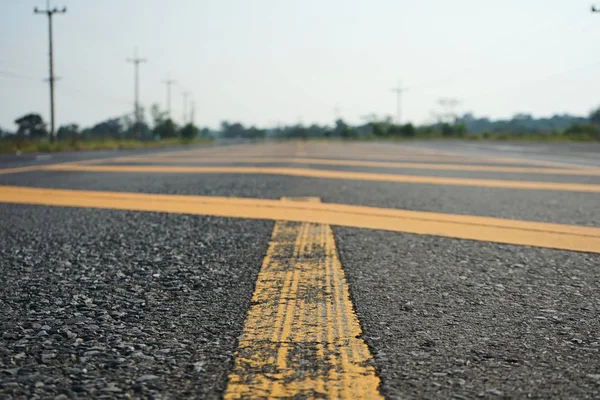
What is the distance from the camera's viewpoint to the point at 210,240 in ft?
10.7

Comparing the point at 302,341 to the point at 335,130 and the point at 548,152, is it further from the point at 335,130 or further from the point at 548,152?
the point at 335,130

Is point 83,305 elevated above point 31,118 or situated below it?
below

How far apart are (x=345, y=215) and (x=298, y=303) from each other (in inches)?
90.3

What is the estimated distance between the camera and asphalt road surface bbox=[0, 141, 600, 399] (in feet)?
4.59

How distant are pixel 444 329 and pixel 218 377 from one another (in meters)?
0.72

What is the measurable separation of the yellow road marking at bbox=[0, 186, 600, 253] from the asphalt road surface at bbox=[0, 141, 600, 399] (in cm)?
3

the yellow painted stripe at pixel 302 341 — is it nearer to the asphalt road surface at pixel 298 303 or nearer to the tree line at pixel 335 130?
the asphalt road surface at pixel 298 303

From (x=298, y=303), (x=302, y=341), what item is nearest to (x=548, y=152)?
(x=298, y=303)

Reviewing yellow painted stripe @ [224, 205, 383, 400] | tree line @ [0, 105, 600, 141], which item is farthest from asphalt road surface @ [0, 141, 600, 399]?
tree line @ [0, 105, 600, 141]

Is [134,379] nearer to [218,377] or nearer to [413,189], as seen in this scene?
[218,377]

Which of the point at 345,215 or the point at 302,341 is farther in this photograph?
the point at 345,215

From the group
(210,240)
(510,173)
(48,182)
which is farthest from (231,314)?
(510,173)

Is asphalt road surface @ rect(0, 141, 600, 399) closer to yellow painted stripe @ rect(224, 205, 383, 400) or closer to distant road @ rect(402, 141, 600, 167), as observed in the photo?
yellow painted stripe @ rect(224, 205, 383, 400)

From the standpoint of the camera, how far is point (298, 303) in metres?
2.06
